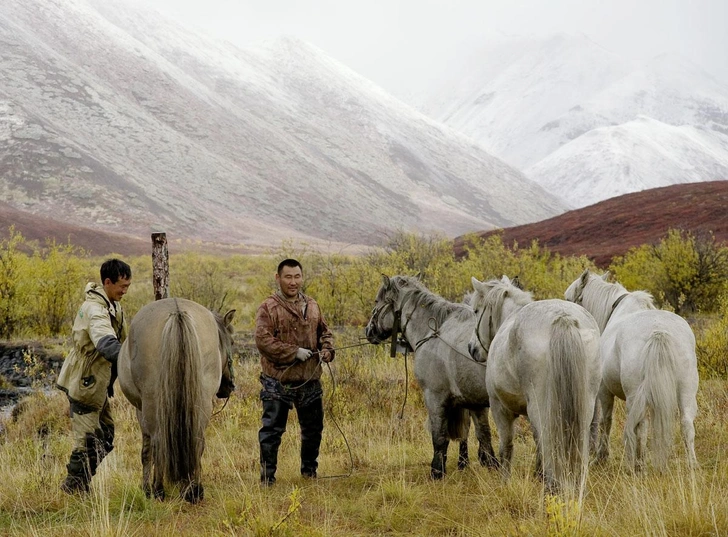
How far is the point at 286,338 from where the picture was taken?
19.9ft

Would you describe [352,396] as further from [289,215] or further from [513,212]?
[513,212]

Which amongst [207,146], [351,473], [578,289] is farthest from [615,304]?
[207,146]

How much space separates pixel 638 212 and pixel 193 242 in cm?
4131

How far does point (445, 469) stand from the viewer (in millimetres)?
6078

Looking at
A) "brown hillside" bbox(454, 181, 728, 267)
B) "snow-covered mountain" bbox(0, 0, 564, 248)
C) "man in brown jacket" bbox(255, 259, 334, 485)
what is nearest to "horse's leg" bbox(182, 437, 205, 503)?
"man in brown jacket" bbox(255, 259, 334, 485)

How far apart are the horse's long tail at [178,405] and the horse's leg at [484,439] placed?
244 cm

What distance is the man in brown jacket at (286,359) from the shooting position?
5965 millimetres

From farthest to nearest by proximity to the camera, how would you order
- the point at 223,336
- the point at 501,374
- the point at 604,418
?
the point at 604,418 < the point at 223,336 < the point at 501,374

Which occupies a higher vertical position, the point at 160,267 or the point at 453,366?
the point at 160,267

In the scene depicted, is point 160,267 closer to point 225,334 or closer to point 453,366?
point 225,334

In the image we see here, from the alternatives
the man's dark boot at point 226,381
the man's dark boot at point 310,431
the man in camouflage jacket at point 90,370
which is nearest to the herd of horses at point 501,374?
the man's dark boot at point 226,381

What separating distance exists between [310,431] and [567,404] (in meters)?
2.53

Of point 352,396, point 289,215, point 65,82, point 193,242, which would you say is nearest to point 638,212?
point 352,396

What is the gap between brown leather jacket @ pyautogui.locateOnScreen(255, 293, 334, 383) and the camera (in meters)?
5.92
